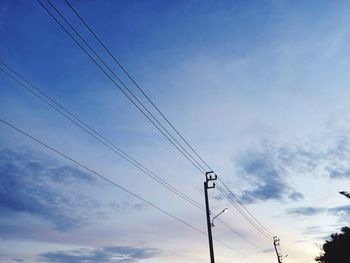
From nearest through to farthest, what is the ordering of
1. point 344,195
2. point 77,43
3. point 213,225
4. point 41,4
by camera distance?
1. point 41,4
2. point 77,43
3. point 213,225
4. point 344,195

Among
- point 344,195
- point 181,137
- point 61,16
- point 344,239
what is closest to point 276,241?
point 344,239

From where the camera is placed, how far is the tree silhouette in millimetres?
66750

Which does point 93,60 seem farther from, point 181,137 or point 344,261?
point 344,261

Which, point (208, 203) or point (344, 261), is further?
point (344, 261)

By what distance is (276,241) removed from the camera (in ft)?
293

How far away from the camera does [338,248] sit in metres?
69.1

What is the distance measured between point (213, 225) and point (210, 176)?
15.4ft

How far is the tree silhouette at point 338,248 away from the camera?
66750 millimetres

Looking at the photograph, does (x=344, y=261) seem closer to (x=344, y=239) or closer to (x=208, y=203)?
(x=344, y=239)

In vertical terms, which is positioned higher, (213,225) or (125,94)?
(125,94)

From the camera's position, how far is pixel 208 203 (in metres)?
34.9

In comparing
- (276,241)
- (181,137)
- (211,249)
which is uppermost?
(276,241)

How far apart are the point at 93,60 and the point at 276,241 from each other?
82493mm

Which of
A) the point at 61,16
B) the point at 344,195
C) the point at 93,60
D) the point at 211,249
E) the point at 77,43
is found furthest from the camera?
the point at 344,195
